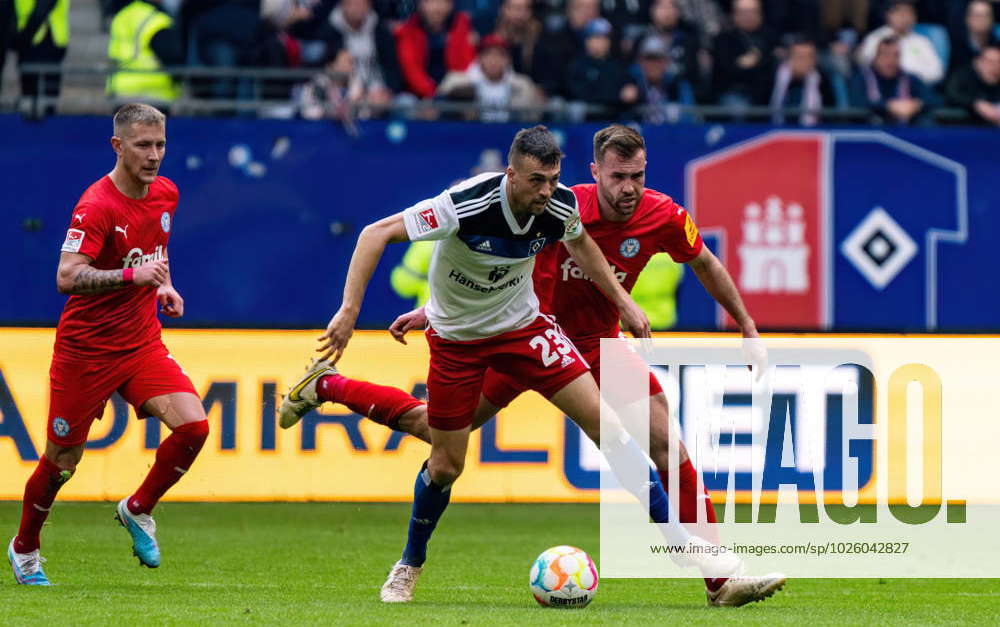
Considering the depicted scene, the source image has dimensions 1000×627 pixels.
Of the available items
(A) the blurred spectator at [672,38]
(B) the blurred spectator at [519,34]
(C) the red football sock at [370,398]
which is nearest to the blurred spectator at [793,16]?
(A) the blurred spectator at [672,38]

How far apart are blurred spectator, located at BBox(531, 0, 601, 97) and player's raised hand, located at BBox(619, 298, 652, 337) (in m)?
8.27

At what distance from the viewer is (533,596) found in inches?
319

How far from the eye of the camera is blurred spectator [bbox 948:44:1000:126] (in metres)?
15.9

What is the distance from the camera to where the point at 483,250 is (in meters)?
7.42

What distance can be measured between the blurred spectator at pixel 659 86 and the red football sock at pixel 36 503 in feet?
27.0

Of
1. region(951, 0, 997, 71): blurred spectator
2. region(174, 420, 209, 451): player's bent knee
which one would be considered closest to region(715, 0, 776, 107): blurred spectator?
region(951, 0, 997, 71): blurred spectator

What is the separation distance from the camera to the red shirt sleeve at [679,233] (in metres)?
8.05

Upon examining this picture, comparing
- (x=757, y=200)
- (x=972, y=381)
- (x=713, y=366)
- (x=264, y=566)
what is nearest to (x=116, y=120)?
(x=264, y=566)

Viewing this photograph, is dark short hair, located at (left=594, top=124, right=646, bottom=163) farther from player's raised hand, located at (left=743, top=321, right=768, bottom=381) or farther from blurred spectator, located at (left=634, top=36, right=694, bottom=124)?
blurred spectator, located at (left=634, top=36, right=694, bottom=124)

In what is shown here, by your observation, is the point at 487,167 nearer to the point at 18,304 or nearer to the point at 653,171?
the point at 653,171

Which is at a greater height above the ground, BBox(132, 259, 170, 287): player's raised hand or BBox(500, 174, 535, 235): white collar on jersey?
BBox(500, 174, 535, 235): white collar on jersey

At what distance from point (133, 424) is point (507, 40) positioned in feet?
19.7

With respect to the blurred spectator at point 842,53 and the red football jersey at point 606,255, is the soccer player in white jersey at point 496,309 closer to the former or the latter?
the red football jersey at point 606,255

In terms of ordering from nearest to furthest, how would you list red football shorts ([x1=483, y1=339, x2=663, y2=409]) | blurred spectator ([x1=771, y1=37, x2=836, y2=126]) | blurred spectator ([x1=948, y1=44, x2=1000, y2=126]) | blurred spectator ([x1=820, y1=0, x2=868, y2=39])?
red football shorts ([x1=483, y1=339, x2=663, y2=409]), blurred spectator ([x1=771, y1=37, x2=836, y2=126]), blurred spectator ([x1=948, y1=44, x2=1000, y2=126]), blurred spectator ([x1=820, y1=0, x2=868, y2=39])
